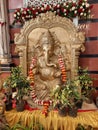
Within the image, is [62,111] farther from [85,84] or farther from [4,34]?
[4,34]

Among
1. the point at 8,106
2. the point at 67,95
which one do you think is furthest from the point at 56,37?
the point at 8,106

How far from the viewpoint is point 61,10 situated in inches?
110

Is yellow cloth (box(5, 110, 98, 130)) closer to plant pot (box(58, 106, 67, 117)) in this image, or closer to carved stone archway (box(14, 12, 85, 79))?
plant pot (box(58, 106, 67, 117))

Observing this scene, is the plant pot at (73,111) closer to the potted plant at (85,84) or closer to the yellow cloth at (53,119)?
the yellow cloth at (53,119)

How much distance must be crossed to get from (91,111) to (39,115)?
28.1 inches

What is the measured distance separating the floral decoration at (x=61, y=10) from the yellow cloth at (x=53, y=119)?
158 centimetres

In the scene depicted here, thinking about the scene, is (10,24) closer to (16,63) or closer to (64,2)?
(16,63)

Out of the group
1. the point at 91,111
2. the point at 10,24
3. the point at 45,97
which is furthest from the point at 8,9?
the point at 91,111

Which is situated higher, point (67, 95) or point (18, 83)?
point (18, 83)

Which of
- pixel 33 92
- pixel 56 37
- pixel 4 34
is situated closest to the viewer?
pixel 33 92

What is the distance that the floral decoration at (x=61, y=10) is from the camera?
8.96 feet

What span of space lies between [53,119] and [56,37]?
1.26 metres

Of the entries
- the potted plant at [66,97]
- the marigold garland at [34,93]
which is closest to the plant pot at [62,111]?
the potted plant at [66,97]

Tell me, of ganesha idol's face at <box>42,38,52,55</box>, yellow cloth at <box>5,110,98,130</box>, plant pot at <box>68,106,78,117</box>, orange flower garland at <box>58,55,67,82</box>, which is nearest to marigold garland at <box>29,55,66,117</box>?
orange flower garland at <box>58,55,67,82</box>
